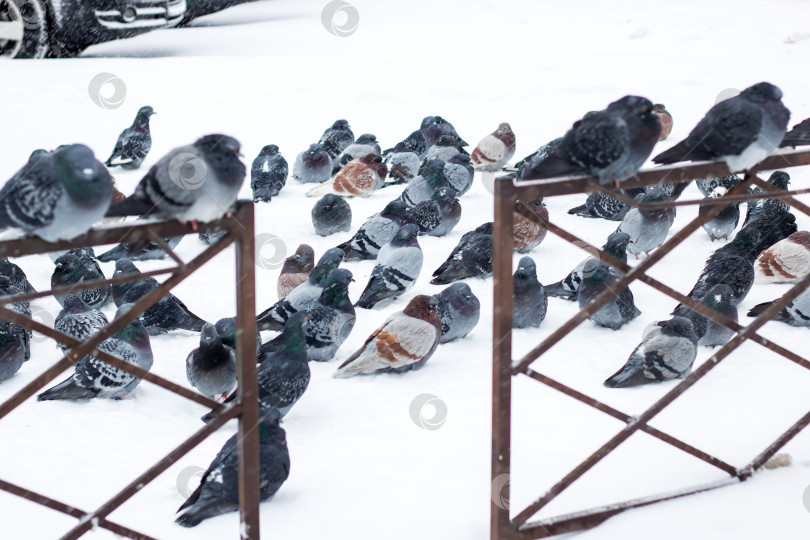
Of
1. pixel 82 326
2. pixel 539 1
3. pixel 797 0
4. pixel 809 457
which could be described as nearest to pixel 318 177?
pixel 82 326

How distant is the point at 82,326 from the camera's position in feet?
17.3

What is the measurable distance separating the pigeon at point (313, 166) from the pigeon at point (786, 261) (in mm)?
5010

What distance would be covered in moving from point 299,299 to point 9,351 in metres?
1.78

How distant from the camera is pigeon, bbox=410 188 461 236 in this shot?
7.59 m

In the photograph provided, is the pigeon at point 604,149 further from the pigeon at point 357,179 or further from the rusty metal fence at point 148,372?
the pigeon at point 357,179

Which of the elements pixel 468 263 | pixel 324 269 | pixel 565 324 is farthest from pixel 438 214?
pixel 565 324

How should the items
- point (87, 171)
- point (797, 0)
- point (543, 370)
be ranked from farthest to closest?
point (797, 0) < point (543, 370) < point (87, 171)

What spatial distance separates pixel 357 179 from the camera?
29.6 ft

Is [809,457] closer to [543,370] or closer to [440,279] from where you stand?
[543,370]

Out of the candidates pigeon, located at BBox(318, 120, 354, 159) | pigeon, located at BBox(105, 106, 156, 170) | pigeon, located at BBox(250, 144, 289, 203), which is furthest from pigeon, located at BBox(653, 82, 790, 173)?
pigeon, located at BBox(105, 106, 156, 170)

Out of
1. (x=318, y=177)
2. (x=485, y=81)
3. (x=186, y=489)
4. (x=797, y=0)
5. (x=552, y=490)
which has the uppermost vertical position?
(x=797, y=0)

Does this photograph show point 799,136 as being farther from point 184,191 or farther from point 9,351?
point 9,351

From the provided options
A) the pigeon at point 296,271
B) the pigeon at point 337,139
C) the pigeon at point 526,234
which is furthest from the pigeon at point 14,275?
the pigeon at point 337,139

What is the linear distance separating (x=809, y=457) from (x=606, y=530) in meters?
1.11
